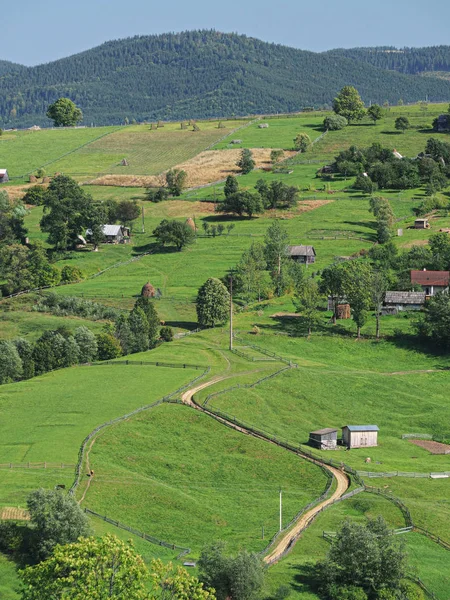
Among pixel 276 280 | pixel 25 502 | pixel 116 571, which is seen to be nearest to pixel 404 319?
pixel 276 280

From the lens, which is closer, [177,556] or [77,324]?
[177,556]

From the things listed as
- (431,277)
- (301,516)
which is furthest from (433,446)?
(431,277)

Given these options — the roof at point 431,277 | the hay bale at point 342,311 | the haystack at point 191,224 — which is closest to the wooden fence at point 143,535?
the hay bale at point 342,311

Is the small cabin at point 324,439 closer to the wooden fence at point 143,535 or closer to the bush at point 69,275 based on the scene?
the wooden fence at point 143,535

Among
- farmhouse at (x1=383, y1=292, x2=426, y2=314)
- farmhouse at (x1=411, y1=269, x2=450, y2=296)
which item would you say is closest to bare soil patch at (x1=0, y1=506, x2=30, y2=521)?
farmhouse at (x1=383, y1=292, x2=426, y2=314)

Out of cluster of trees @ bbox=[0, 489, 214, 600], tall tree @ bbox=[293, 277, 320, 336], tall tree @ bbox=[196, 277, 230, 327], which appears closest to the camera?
cluster of trees @ bbox=[0, 489, 214, 600]

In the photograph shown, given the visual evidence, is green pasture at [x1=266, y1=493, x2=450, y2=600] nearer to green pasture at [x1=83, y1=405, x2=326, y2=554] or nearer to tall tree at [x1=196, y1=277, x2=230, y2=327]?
green pasture at [x1=83, y1=405, x2=326, y2=554]

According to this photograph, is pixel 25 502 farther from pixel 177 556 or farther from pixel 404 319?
pixel 404 319
